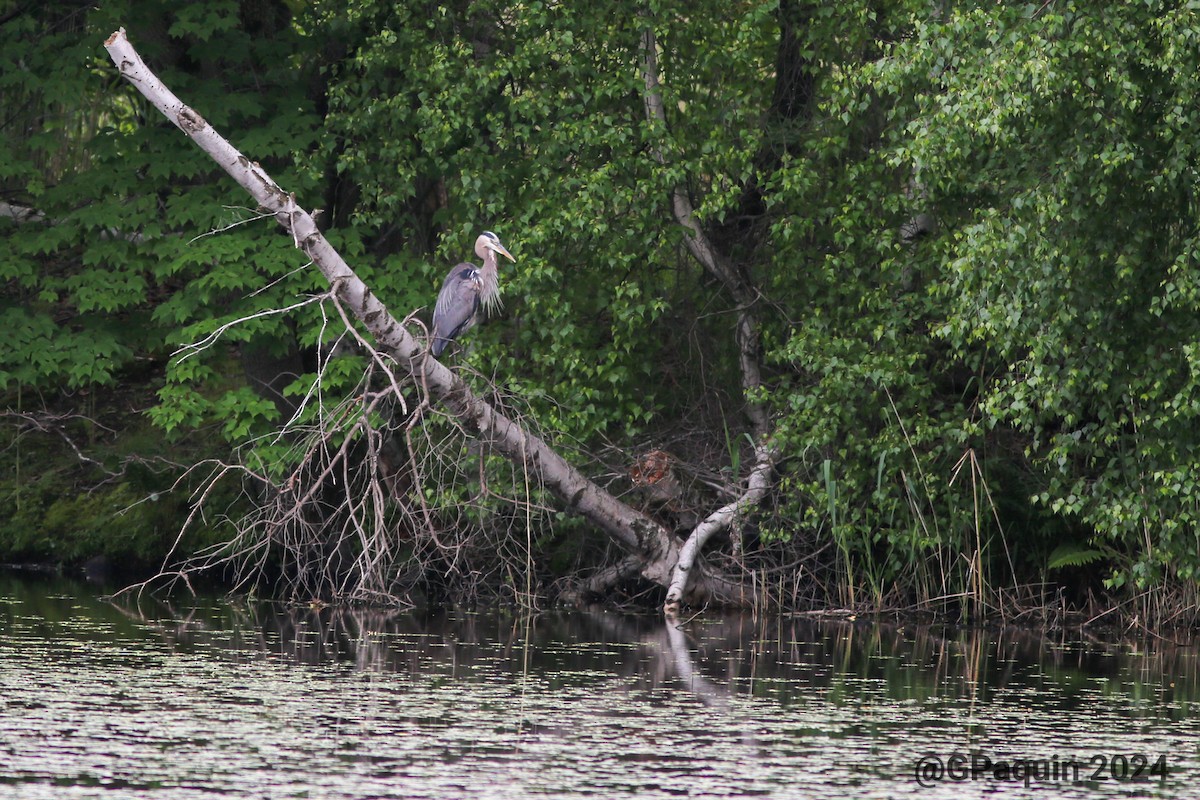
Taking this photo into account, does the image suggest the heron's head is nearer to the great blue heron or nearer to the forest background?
the great blue heron

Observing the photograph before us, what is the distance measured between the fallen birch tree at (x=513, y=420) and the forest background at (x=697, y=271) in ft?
0.56

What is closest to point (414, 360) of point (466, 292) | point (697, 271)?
point (466, 292)

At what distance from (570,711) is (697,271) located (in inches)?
244

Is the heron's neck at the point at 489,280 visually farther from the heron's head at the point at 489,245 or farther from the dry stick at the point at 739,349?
the dry stick at the point at 739,349

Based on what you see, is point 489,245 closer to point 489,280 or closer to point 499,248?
point 499,248

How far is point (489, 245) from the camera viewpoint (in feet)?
36.2

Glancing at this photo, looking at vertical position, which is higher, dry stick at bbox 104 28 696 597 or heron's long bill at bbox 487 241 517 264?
heron's long bill at bbox 487 241 517 264

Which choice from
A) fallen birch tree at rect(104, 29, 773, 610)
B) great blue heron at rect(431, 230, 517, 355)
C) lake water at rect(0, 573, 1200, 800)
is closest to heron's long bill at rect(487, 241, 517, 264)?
great blue heron at rect(431, 230, 517, 355)

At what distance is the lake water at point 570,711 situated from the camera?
17.1 ft

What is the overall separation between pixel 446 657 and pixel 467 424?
88.1 inches

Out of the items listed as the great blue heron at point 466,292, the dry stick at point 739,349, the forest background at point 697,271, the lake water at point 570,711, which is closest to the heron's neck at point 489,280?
the great blue heron at point 466,292

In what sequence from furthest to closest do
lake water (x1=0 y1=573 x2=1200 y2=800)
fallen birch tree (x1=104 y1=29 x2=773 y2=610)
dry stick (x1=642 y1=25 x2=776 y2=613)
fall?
dry stick (x1=642 y1=25 x2=776 y2=613) < fallen birch tree (x1=104 y1=29 x2=773 y2=610) < lake water (x1=0 y1=573 x2=1200 y2=800)

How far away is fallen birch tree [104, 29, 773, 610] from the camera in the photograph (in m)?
8.80

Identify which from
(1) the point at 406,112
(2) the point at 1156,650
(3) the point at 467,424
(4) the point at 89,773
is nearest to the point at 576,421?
(3) the point at 467,424
